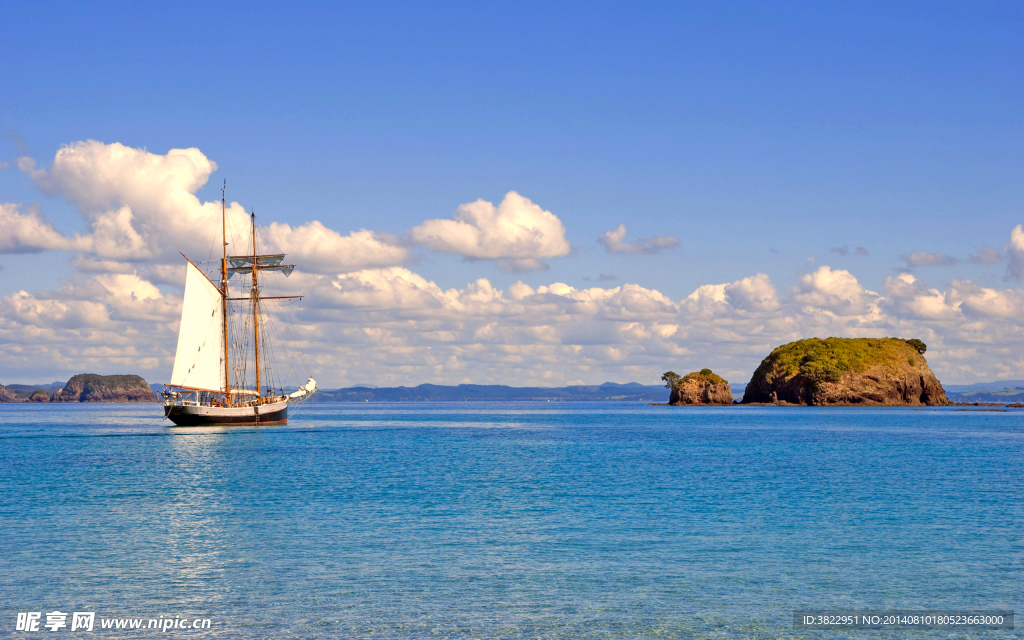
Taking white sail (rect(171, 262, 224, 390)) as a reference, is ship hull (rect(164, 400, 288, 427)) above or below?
below

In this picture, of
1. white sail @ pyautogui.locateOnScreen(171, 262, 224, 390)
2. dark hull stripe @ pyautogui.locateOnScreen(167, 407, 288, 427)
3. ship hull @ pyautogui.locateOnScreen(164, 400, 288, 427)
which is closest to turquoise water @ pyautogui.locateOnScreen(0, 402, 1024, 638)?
white sail @ pyautogui.locateOnScreen(171, 262, 224, 390)

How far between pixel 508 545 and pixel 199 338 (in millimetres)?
92769

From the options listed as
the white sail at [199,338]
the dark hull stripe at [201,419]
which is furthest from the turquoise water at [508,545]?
the dark hull stripe at [201,419]

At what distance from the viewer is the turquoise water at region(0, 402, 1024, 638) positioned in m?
22.6

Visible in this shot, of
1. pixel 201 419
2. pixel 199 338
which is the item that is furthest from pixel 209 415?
pixel 199 338

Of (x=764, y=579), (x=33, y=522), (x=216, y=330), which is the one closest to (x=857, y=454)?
(x=764, y=579)

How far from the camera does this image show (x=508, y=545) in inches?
1276

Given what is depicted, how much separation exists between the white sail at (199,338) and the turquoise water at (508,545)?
42.1 m

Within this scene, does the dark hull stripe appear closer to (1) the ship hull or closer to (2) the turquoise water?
(1) the ship hull

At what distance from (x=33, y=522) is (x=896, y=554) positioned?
35.7m

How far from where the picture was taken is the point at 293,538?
34250 millimetres

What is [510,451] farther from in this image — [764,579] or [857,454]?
[764,579]

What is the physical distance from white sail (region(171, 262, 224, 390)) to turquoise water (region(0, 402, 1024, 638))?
42.1 metres

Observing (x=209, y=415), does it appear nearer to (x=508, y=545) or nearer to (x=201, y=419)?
(x=201, y=419)
